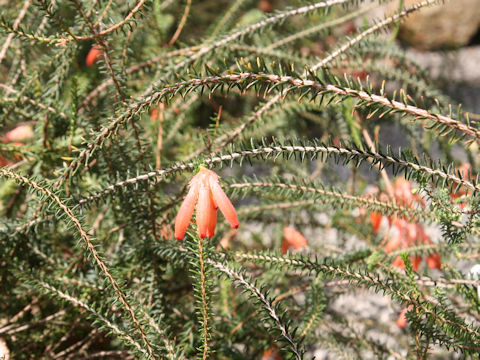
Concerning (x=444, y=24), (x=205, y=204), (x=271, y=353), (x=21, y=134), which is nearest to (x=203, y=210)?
(x=205, y=204)

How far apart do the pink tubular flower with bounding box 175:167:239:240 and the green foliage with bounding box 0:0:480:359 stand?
0.02 metres

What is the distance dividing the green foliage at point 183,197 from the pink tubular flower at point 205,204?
0.05ft

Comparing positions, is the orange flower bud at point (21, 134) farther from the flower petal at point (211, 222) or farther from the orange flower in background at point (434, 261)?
the orange flower in background at point (434, 261)

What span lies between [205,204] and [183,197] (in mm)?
191

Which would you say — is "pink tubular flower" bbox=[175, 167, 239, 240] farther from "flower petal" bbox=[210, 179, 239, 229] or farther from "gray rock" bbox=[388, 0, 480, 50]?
"gray rock" bbox=[388, 0, 480, 50]

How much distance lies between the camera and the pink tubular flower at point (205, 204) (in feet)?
1.77

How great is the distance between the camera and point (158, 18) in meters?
1.08

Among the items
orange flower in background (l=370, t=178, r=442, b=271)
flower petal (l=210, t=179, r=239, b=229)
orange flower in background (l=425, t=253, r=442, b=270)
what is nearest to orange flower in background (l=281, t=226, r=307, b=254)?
orange flower in background (l=370, t=178, r=442, b=271)

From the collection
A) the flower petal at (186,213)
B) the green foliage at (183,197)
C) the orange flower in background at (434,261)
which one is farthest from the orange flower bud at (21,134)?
the orange flower in background at (434,261)

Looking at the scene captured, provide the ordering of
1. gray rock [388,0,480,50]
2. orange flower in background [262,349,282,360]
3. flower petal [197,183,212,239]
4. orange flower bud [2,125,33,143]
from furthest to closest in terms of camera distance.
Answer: gray rock [388,0,480,50] < orange flower bud [2,125,33,143] < orange flower in background [262,349,282,360] < flower petal [197,183,212,239]

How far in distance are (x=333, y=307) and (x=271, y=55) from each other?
70 cm

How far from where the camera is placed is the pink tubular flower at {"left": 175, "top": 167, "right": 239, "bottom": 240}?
1.77ft

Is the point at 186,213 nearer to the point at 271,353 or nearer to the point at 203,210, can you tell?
the point at 203,210

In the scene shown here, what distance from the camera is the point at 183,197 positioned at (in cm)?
73
